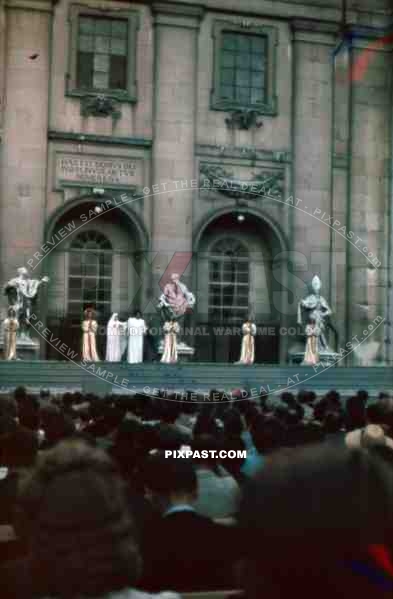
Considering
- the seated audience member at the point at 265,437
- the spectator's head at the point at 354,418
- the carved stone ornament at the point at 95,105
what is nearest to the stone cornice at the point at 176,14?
the carved stone ornament at the point at 95,105

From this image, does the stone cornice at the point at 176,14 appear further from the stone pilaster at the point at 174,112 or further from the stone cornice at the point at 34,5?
the stone cornice at the point at 34,5

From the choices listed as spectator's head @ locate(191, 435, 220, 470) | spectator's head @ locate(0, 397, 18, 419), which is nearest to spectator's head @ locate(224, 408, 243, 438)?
spectator's head @ locate(191, 435, 220, 470)

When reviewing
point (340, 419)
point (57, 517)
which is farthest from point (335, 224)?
point (57, 517)

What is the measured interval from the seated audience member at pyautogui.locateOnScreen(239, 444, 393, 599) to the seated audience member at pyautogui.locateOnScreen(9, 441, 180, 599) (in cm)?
49

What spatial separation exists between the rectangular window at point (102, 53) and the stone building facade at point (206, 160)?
58mm

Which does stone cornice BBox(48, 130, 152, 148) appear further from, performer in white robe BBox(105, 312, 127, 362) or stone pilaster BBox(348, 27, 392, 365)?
stone pilaster BBox(348, 27, 392, 365)

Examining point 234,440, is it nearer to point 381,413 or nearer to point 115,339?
point 381,413

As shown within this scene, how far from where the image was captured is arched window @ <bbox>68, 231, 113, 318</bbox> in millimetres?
31969

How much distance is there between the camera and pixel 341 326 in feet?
108

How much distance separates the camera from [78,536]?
2.56m

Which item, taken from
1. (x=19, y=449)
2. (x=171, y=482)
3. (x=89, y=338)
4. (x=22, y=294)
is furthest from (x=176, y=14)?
(x=171, y=482)

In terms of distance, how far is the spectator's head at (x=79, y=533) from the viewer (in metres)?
2.55

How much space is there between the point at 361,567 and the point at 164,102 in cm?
3095

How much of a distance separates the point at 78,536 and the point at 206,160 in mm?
30427
